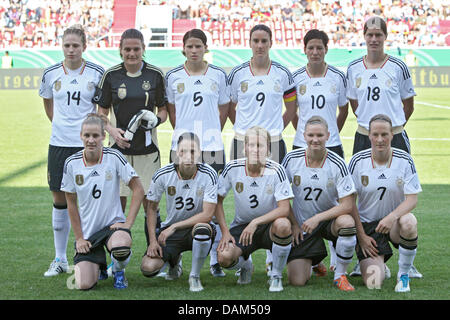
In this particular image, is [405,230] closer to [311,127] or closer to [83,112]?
[311,127]

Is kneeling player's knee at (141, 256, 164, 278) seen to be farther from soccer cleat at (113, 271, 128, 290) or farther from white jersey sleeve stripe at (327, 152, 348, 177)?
white jersey sleeve stripe at (327, 152, 348, 177)

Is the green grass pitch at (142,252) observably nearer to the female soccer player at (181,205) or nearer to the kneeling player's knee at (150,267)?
the kneeling player's knee at (150,267)

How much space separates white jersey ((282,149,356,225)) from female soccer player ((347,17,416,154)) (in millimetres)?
681

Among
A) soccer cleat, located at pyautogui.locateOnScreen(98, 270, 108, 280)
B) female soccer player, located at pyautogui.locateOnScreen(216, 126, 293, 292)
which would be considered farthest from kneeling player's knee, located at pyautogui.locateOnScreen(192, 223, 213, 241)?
soccer cleat, located at pyautogui.locateOnScreen(98, 270, 108, 280)

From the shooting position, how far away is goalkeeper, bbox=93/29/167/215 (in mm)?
5402

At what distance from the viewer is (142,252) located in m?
6.23

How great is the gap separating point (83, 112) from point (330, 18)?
27.1 meters

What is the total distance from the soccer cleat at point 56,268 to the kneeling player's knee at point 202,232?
1228mm

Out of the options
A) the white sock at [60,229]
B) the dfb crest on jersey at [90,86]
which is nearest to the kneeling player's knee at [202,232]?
the white sock at [60,229]

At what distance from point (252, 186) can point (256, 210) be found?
0.18 metres

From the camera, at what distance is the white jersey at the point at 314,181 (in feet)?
16.8

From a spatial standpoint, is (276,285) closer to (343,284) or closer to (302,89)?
(343,284)

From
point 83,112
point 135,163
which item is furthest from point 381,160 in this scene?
point 83,112

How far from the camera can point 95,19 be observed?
108 feet
